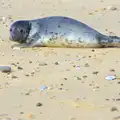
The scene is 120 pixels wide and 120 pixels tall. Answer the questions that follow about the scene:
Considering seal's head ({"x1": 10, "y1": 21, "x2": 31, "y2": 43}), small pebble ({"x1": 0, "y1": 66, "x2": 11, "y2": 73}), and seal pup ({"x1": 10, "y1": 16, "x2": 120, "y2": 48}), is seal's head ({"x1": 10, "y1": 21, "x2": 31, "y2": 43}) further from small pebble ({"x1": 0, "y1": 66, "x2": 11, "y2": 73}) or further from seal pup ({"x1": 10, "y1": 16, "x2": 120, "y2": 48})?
small pebble ({"x1": 0, "y1": 66, "x2": 11, "y2": 73})

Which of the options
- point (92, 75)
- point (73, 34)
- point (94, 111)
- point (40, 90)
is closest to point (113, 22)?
point (73, 34)

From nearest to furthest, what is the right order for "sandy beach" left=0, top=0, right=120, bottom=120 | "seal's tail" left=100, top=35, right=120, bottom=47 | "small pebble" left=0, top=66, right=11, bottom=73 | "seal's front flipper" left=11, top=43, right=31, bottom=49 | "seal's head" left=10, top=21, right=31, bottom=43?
1. "sandy beach" left=0, top=0, right=120, bottom=120
2. "small pebble" left=0, top=66, right=11, bottom=73
3. "seal's tail" left=100, top=35, right=120, bottom=47
4. "seal's front flipper" left=11, top=43, right=31, bottom=49
5. "seal's head" left=10, top=21, right=31, bottom=43

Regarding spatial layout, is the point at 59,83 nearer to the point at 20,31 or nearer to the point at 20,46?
the point at 20,46

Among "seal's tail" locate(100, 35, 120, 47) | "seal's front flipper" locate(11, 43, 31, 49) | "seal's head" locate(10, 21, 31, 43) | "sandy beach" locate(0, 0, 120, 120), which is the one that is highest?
"seal's head" locate(10, 21, 31, 43)

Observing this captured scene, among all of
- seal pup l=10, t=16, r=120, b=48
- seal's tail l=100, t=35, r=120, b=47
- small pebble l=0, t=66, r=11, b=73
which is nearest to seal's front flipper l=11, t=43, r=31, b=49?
seal pup l=10, t=16, r=120, b=48

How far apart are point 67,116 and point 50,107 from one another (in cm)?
29

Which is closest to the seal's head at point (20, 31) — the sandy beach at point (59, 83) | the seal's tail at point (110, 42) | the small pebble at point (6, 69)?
the sandy beach at point (59, 83)

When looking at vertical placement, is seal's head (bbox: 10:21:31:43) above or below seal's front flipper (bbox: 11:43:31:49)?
above

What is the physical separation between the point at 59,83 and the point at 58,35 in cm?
200

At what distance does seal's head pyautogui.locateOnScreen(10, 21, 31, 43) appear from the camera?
7.73m

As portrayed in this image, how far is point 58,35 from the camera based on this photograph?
761cm

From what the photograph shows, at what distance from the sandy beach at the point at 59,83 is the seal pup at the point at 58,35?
0.15 meters

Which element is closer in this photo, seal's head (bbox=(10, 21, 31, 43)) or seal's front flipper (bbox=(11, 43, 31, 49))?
seal's front flipper (bbox=(11, 43, 31, 49))

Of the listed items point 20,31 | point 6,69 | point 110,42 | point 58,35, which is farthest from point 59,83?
point 20,31
